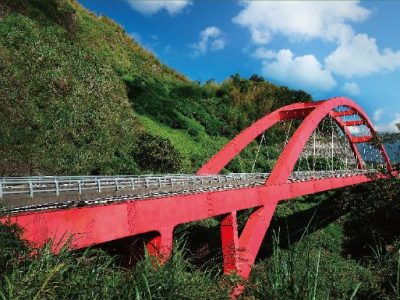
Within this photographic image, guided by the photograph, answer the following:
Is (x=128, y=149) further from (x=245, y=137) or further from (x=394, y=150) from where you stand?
(x=394, y=150)

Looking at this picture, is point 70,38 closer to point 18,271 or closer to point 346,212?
point 346,212

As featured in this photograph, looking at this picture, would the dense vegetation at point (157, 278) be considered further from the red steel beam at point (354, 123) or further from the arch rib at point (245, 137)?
the red steel beam at point (354, 123)

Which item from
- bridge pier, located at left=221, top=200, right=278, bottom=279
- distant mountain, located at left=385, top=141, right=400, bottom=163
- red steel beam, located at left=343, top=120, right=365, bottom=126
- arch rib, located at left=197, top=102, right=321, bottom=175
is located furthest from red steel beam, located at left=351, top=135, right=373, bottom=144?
bridge pier, located at left=221, top=200, right=278, bottom=279

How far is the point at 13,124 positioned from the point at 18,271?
97.6 ft

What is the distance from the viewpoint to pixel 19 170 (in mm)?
28125

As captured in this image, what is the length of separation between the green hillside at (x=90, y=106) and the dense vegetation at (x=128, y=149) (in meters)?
0.14

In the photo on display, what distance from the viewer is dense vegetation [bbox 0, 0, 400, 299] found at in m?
6.92

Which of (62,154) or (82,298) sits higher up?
(62,154)

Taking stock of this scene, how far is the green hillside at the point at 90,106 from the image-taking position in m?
34.4

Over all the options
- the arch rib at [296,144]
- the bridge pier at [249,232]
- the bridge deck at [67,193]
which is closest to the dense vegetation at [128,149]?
the bridge pier at [249,232]

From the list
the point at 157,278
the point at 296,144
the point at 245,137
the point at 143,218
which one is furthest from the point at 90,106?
the point at 157,278

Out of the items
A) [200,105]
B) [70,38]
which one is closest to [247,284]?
[70,38]

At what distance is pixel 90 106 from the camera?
42.2 metres

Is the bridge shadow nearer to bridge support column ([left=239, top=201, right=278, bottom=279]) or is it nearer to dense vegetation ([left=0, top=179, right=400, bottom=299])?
bridge support column ([left=239, top=201, right=278, bottom=279])
